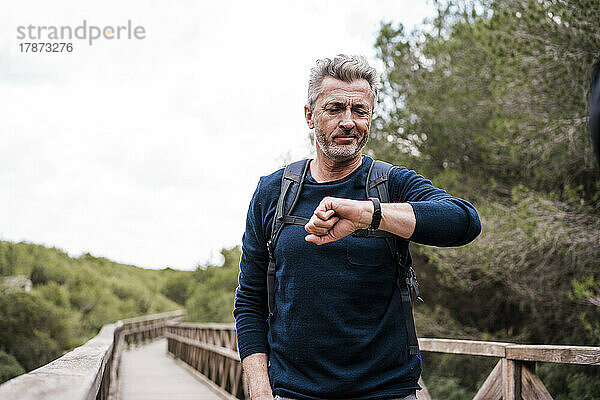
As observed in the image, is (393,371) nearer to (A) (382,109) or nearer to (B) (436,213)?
(B) (436,213)

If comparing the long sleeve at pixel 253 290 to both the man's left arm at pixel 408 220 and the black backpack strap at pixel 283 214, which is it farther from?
the man's left arm at pixel 408 220

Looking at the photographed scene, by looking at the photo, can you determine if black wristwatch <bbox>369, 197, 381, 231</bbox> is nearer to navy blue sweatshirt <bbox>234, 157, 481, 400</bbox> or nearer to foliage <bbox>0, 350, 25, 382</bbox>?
navy blue sweatshirt <bbox>234, 157, 481, 400</bbox>

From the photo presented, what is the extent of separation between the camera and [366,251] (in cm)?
149

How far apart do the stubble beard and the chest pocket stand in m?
0.22

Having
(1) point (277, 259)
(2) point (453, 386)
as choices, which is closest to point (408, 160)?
(2) point (453, 386)

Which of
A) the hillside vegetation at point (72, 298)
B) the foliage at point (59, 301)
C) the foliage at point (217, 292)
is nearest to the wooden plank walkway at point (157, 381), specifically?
the foliage at point (217, 292)

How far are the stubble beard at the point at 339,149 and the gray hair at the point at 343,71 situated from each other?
0.12m

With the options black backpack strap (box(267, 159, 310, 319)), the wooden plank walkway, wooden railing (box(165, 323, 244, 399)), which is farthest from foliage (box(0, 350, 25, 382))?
black backpack strap (box(267, 159, 310, 319))

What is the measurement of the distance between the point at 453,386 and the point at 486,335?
0.78 meters

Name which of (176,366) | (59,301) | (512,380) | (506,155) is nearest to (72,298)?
(59,301)

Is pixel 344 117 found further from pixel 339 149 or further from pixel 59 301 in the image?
pixel 59 301

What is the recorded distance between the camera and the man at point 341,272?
4.53 ft

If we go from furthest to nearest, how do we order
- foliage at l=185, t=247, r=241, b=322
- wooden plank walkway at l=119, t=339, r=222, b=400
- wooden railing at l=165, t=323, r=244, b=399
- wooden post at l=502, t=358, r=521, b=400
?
foliage at l=185, t=247, r=241, b=322 < wooden plank walkway at l=119, t=339, r=222, b=400 < wooden railing at l=165, t=323, r=244, b=399 < wooden post at l=502, t=358, r=521, b=400

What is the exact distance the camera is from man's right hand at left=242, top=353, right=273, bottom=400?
1.62 meters
